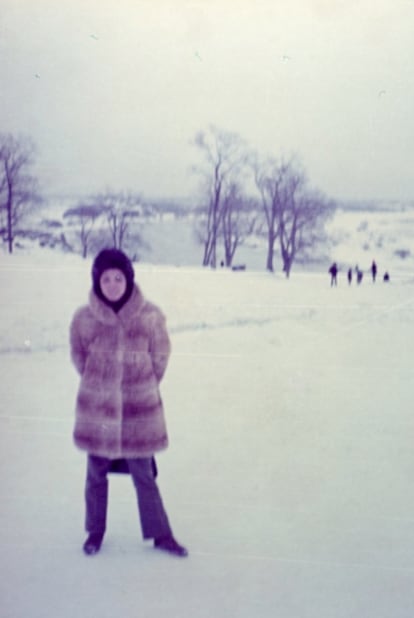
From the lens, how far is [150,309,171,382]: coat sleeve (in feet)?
7.39

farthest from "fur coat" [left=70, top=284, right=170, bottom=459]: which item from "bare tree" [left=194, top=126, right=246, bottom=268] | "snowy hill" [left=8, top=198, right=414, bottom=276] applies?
"bare tree" [left=194, top=126, right=246, bottom=268]

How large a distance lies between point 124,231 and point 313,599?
147cm

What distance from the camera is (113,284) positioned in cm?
225

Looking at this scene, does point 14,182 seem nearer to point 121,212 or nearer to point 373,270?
point 121,212

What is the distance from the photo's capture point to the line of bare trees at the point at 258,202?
2293mm

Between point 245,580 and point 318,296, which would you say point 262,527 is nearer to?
point 245,580

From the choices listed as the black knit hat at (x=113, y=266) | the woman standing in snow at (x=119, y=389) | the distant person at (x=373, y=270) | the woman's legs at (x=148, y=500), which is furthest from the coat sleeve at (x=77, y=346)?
the distant person at (x=373, y=270)

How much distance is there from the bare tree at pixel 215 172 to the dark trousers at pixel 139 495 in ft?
2.57

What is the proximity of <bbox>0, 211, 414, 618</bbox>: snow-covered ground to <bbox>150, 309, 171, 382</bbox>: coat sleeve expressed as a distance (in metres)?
0.05

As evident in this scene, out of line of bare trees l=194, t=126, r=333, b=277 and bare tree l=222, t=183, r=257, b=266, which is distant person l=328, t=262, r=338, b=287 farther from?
bare tree l=222, t=183, r=257, b=266

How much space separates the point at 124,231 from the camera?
2.36 m

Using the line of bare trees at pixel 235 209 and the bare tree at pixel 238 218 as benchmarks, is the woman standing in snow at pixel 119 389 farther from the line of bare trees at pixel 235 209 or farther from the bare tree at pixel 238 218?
the bare tree at pixel 238 218

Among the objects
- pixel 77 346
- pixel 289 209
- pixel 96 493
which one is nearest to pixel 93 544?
pixel 96 493

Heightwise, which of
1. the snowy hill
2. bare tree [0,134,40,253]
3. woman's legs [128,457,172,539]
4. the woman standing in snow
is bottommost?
woman's legs [128,457,172,539]
